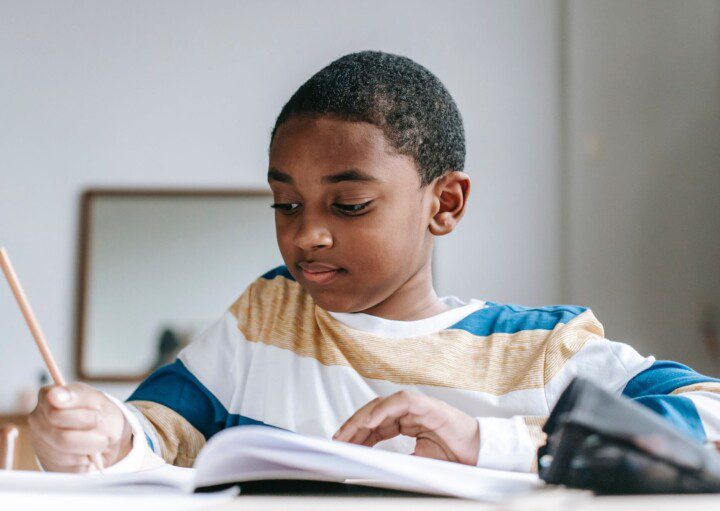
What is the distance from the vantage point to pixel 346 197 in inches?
29.6

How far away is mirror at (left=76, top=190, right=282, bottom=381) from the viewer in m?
2.63

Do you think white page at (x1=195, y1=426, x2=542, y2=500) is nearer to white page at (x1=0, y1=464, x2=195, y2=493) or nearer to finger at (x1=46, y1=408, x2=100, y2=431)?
white page at (x1=0, y1=464, x2=195, y2=493)

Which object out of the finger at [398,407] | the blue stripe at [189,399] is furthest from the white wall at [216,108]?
the finger at [398,407]

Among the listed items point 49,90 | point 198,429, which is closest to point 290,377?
point 198,429

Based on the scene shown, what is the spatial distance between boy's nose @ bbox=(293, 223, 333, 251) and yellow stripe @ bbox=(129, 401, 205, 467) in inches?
8.8

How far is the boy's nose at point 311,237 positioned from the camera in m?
0.74

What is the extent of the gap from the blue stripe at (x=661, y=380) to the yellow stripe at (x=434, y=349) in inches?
3.0

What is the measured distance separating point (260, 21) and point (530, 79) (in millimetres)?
982

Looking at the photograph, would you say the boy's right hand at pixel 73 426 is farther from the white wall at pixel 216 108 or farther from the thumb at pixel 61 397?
the white wall at pixel 216 108

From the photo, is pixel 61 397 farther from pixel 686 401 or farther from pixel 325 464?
pixel 686 401

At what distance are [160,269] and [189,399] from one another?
1.90 meters

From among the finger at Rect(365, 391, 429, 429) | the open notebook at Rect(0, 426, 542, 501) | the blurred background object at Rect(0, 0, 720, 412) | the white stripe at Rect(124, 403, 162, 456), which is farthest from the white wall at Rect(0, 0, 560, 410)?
the open notebook at Rect(0, 426, 542, 501)

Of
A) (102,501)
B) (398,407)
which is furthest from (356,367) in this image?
(102,501)

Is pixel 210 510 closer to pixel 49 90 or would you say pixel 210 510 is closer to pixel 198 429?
pixel 198 429
